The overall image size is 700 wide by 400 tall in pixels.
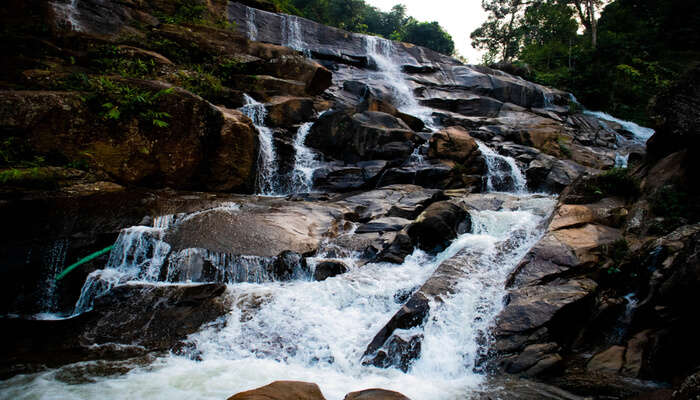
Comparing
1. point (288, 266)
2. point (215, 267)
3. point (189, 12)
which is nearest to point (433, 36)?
point (189, 12)

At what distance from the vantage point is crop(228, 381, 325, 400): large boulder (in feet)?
9.57

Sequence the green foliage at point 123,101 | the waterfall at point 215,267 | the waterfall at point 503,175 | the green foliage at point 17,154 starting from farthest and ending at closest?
the waterfall at point 503,175 < the green foliage at point 123,101 < the green foliage at point 17,154 < the waterfall at point 215,267

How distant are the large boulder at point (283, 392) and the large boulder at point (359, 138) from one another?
10453 millimetres

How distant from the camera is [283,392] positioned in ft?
10.1

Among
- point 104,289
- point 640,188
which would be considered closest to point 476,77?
point 640,188

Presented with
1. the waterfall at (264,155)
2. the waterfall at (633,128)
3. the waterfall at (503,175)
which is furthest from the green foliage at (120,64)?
the waterfall at (633,128)

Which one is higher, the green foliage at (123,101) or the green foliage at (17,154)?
the green foliage at (123,101)

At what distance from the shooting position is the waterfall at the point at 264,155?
39.5 feet

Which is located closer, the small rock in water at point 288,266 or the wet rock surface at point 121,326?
the wet rock surface at point 121,326

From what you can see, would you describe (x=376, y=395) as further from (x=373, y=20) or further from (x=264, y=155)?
(x=373, y=20)

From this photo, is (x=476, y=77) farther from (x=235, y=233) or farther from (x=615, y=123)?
(x=235, y=233)

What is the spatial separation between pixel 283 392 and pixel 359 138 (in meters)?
11.0

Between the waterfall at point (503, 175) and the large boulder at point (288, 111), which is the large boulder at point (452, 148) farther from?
the large boulder at point (288, 111)

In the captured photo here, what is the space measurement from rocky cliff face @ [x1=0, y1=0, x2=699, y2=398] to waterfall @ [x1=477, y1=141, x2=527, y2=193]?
9 cm
